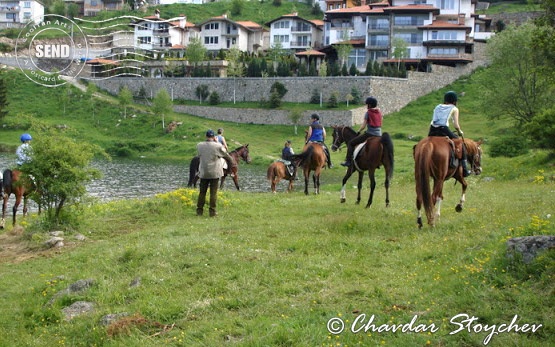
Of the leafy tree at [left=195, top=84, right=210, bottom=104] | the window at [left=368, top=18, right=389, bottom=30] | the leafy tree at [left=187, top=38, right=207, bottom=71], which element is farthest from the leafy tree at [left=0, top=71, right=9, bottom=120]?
the window at [left=368, top=18, right=389, bottom=30]

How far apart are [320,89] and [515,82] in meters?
37.1

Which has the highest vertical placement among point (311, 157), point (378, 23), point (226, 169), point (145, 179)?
point (378, 23)

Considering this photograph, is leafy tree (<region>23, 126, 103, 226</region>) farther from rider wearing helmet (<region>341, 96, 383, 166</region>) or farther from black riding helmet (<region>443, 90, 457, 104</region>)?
black riding helmet (<region>443, 90, 457, 104</region>)

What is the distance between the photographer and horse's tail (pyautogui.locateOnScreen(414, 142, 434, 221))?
1481 cm

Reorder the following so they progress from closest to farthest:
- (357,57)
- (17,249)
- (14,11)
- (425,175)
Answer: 1. (425,175)
2. (17,249)
3. (357,57)
4. (14,11)

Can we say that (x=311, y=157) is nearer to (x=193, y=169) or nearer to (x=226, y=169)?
(x=226, y=169)

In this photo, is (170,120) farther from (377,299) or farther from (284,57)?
(377,299)

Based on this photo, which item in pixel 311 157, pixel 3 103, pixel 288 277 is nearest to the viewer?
pixel 288 277

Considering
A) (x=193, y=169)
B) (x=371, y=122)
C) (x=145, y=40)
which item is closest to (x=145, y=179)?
(x=193, y=169)

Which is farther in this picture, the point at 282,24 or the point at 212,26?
the point at 212,26

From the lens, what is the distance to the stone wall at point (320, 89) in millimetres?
82188

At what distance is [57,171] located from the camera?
18.2 metres

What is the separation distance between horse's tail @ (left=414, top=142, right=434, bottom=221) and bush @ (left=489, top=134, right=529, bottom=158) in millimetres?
27270

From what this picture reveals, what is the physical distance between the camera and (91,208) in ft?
76.6
